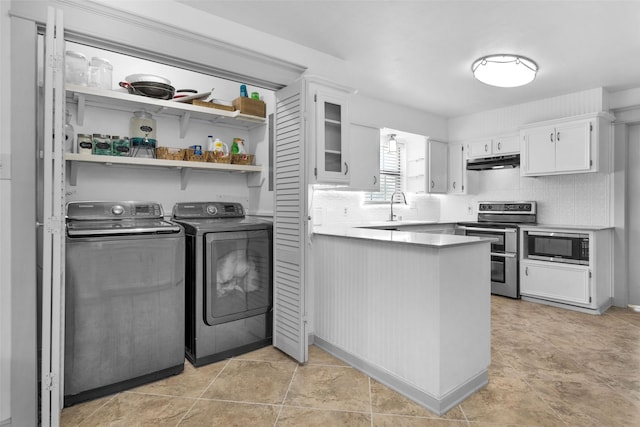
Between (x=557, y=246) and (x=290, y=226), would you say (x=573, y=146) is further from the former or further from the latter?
(x=290, y=226)

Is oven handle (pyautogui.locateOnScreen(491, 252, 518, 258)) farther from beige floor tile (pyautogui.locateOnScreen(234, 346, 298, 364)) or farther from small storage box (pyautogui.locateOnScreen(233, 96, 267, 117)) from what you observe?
small storage box (pyautogui.locateOnScreen(233, 96, 267, 117))

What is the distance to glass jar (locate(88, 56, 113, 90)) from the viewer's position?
8.54ft

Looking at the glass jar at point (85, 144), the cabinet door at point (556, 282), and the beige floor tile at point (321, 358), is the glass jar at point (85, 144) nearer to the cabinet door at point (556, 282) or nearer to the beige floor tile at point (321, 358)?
the beige floor tile at point (321, 358)

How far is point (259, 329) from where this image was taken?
301 centimetres

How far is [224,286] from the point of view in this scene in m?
2.80

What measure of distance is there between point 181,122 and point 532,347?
12.0 feet

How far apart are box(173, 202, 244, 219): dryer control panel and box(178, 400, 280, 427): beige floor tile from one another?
5.07ft

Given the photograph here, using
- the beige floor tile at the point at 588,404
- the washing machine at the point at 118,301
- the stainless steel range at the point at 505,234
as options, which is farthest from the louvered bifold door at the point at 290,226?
the stainless steel range at the point at 505,234

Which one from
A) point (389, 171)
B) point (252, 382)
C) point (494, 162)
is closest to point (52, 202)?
point (252, 382)

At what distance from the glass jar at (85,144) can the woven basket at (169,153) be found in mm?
460

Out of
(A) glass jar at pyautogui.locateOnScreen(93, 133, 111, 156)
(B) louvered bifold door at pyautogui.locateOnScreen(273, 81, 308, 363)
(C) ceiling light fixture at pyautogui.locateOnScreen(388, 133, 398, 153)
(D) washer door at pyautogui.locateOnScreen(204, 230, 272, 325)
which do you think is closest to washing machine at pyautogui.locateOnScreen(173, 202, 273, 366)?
(D) washer door at pyautogui.locateOnScreen(204, 230, 272, 325)

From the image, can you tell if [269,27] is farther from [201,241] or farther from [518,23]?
[518,23]

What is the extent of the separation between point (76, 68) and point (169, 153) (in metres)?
0.82

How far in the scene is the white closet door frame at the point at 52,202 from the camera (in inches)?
64.8
